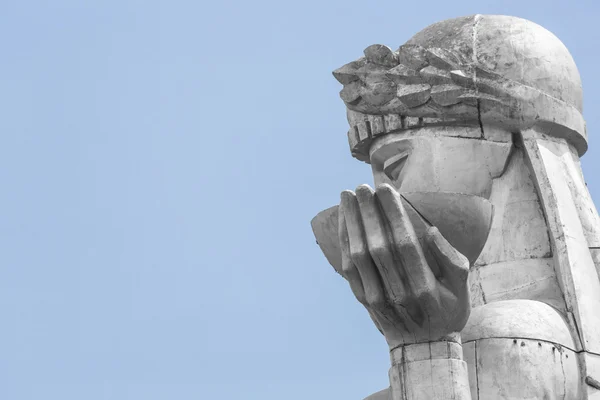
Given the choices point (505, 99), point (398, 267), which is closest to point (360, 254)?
point (398, 267)

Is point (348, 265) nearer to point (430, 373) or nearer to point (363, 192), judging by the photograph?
point (363, 192)

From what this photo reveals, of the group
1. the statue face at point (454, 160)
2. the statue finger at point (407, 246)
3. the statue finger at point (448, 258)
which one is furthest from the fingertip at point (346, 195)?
the statue face at point (454, 160)

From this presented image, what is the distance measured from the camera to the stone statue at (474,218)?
35.1 feet

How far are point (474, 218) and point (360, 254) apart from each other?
2.62ft

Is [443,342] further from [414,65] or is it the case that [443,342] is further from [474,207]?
[414,65]

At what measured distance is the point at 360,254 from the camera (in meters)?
10.6

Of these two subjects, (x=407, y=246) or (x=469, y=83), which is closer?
(x=407, y=246)

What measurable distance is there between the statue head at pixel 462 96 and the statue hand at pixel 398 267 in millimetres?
1318

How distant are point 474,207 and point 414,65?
1.76 m

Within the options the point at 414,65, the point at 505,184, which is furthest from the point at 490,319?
the point at 414,65

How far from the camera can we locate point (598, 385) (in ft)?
36.4

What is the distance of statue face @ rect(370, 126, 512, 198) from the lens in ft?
39.1

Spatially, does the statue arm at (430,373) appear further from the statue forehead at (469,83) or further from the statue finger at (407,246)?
the statue forehead at (469,83)

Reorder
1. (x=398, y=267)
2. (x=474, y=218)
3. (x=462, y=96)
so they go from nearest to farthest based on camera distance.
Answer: (x=398, y=267), (x=474, y=218), (x=462, y=96)
